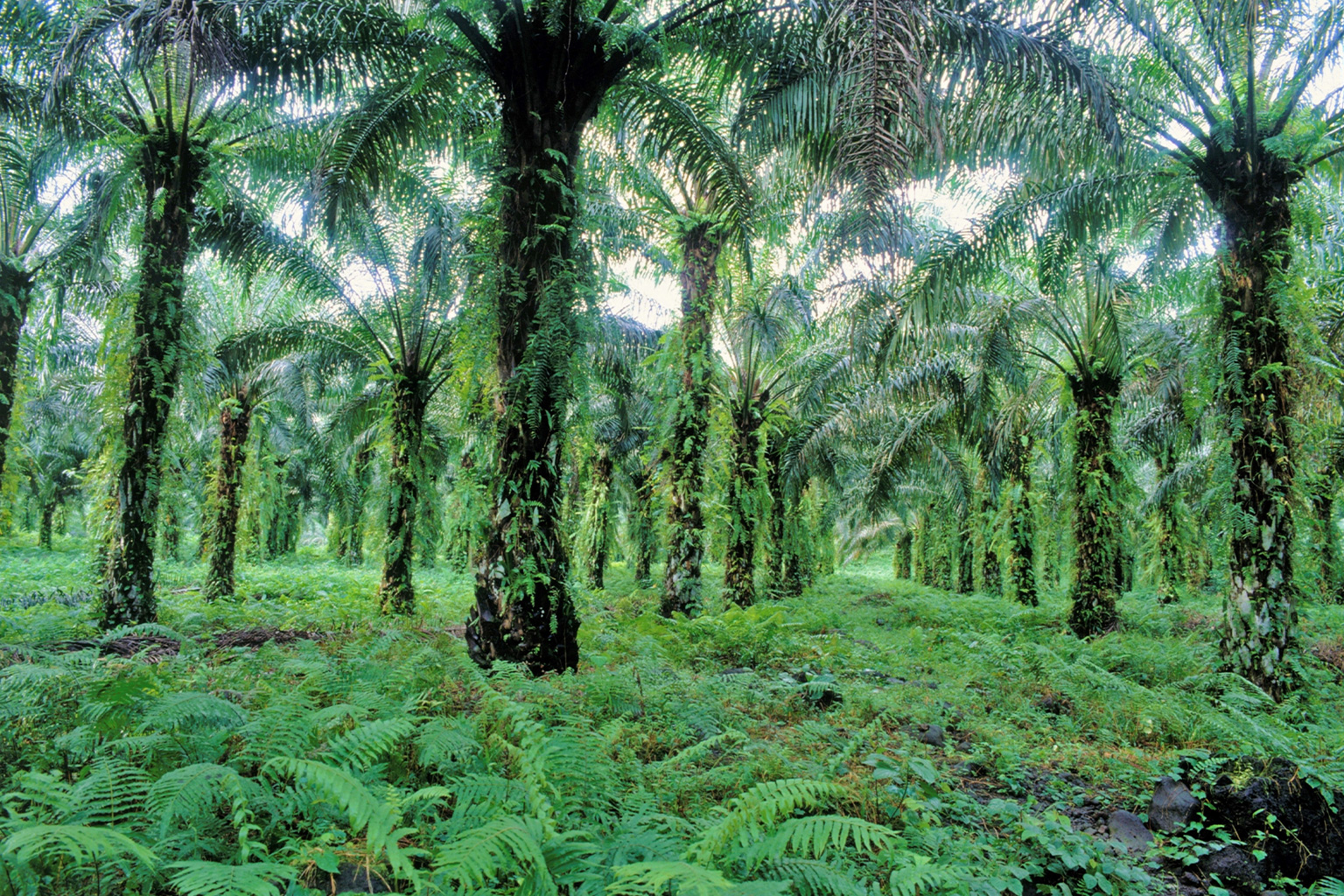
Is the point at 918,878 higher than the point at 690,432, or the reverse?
the point at 690,432

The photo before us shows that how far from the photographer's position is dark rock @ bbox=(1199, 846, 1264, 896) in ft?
10.1

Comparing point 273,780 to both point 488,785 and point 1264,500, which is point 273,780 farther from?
point 1264,500

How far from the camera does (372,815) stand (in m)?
2.13

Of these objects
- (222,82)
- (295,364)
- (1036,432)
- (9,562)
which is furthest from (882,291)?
(9,562)

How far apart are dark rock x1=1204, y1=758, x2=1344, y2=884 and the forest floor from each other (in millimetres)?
168

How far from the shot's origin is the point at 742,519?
11.7 meters

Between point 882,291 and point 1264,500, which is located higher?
point 882,291

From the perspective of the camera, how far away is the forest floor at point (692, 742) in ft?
8.25

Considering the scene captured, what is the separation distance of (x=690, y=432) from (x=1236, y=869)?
24.6 ft

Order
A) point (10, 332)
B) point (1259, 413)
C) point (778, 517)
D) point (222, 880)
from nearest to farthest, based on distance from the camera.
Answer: point (222, 880)
point (1259, 413)
point (10, 332)
point (778, 517)

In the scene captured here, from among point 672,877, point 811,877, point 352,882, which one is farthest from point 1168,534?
point 352,882

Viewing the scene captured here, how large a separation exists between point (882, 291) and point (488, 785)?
846 cm

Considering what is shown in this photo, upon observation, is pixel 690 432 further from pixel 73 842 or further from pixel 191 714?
pixel 73 842

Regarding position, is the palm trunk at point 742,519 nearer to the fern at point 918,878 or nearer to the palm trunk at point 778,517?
the palm trunk at point 778,517
